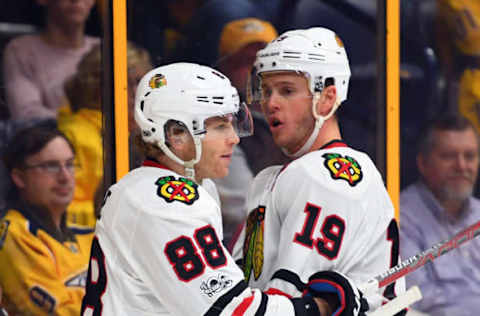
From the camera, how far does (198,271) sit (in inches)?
84.9

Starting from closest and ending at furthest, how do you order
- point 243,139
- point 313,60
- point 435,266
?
1. point 313,60
2. point 243,139
3. point 435,266

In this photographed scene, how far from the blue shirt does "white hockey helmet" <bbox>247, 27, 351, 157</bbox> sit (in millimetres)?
1751

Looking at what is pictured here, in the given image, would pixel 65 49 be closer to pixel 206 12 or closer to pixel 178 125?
pixel 206 12

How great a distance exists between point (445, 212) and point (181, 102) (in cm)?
238

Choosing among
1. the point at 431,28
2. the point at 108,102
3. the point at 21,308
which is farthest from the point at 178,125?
the point at 431,28

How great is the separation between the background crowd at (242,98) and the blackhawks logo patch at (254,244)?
617mm

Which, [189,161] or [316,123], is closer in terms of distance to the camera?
[189,161]

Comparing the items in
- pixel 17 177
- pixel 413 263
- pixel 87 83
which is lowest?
pixel 17 177

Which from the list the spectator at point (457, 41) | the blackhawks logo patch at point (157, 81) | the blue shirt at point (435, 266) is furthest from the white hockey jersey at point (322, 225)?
the spectator at point (457, 41)

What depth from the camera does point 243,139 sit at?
13.1 ft

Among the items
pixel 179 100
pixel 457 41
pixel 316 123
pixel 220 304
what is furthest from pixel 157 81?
pixel 457 41

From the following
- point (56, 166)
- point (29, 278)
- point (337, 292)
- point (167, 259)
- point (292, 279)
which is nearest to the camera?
point (167, 259)

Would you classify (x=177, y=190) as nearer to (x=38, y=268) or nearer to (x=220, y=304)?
(x=220, y=304)

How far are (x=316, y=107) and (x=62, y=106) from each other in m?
1.40
